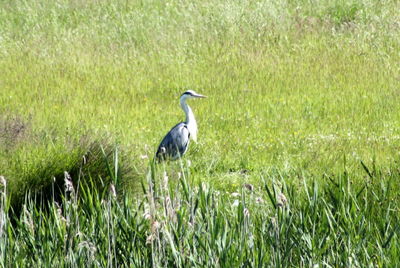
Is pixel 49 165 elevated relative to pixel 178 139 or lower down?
elevated

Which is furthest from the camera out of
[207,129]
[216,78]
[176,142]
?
[216,78]

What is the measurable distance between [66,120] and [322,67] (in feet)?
14.6

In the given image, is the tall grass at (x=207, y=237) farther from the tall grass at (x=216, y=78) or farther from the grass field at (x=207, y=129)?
the tall grass at (x=216, y=78)

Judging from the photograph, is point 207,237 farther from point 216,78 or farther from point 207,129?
point 216,78

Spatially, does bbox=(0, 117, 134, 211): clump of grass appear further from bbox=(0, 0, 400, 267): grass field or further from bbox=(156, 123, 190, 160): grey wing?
bbox=(156, 123, 190, 160): grey wing

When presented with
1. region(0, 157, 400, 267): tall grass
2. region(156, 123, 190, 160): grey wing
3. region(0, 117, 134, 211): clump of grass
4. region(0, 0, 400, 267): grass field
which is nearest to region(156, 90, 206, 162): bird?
region(156, 123, 190, 160): grey wing

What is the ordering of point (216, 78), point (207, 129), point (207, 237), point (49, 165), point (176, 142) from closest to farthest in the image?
point (207, 237) → point (49, 165) → point (176, 142) → point (207, 129) → point (216, 78)

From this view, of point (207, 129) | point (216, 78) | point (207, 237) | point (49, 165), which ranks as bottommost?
point (207, 237)

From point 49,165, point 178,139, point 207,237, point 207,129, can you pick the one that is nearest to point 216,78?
point 207,129

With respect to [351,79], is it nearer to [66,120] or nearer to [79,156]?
[66,120]

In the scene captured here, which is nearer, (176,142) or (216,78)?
(176,142)

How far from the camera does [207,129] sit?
10773 millimetres

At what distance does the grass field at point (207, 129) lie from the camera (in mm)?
5004

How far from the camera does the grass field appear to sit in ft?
16.4
